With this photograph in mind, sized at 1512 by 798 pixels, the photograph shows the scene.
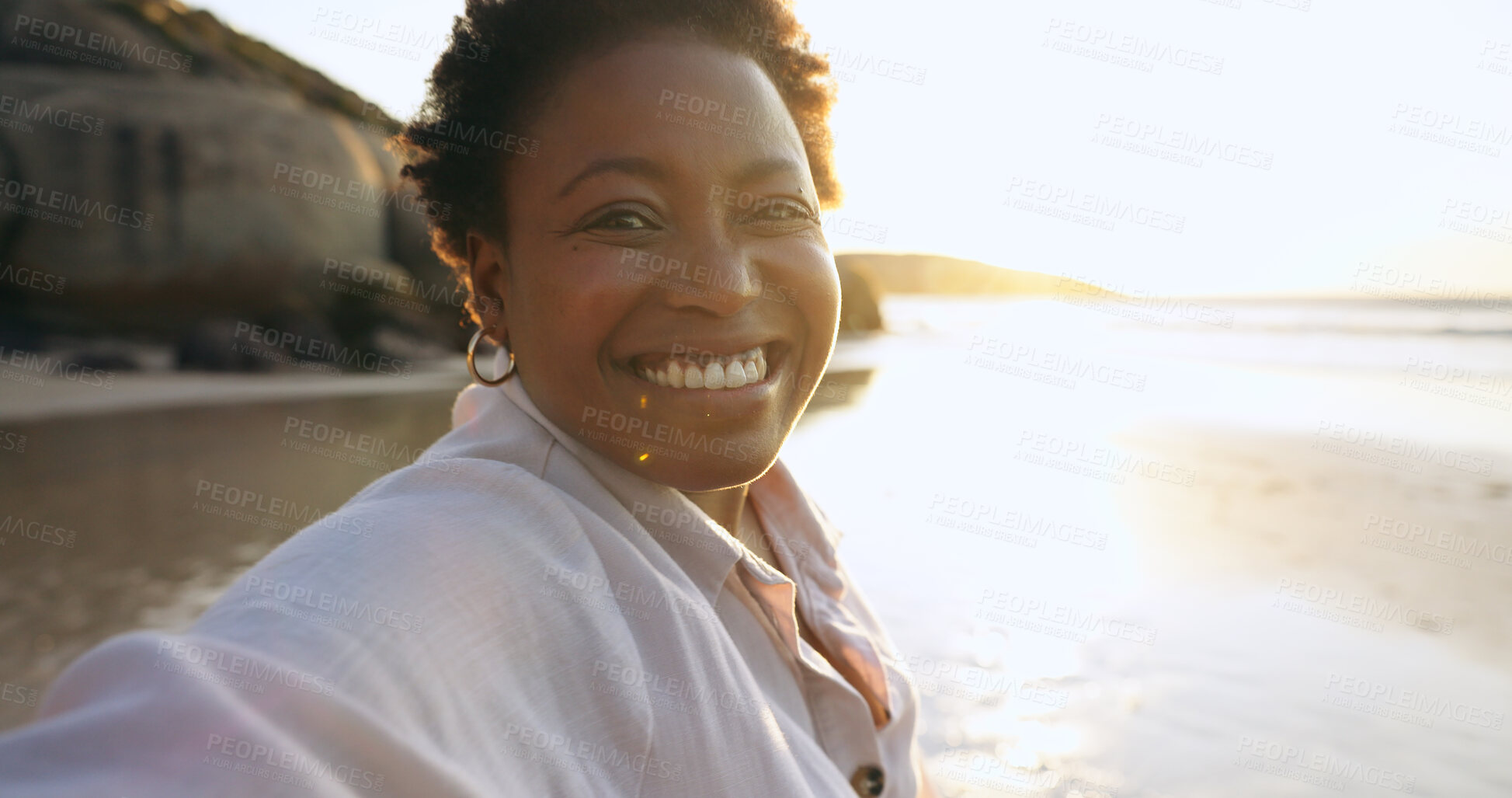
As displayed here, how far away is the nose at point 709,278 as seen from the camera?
1366 mm

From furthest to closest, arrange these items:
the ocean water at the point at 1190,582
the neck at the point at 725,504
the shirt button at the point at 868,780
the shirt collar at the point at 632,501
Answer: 1. the ocean water at the point at 1190,582
2. the neck at the point at 725,504
3. the shirt button at the point at 868,780
4. the shirt collar at the point at 632,501

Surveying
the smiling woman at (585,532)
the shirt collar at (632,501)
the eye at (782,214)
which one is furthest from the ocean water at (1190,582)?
the eye at (782,214)

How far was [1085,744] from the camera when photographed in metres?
3.46

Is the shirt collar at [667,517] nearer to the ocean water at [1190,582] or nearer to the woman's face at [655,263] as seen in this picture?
the woman's face at [655,263]

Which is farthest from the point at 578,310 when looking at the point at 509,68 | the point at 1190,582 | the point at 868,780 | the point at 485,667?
the point at 1190,582

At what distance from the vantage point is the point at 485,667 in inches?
35.3

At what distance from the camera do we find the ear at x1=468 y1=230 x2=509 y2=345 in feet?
5.10

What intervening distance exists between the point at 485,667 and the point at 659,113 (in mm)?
835

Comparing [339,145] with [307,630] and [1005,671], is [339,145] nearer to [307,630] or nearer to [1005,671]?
[1005,671]

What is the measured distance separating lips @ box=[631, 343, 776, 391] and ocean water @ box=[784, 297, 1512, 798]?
235 cm

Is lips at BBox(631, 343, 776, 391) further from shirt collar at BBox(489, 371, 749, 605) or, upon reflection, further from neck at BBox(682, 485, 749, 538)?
neck at BBox(682, 485, 749, 538)

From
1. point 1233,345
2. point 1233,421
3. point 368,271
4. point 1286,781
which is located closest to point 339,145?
point 368,271

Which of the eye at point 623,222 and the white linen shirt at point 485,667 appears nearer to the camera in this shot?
the white linen shirt at point 485,667

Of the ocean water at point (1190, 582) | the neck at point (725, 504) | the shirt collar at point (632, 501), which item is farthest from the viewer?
the ocean water at point (1190, 582)
